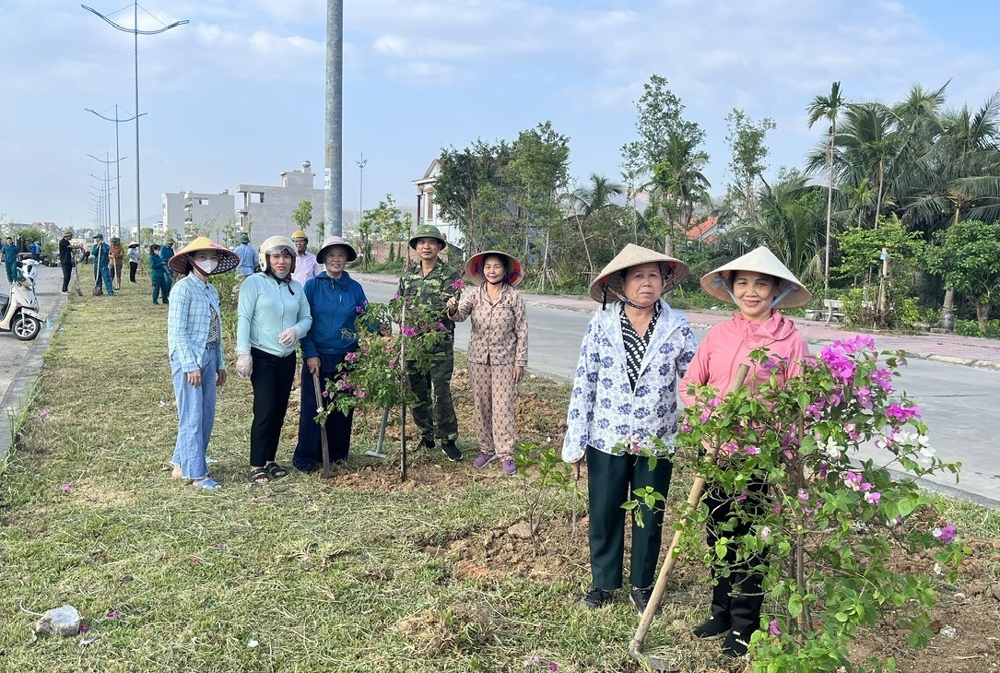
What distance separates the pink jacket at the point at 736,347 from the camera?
2.86 m

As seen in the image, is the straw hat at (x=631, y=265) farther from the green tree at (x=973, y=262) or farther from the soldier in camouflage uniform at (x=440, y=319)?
the green tree at (x=973, y=262)

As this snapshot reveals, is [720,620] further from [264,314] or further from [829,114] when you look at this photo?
[829,114]

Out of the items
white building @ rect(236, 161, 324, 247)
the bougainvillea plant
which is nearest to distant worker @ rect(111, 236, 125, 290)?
the bougainvillea plant

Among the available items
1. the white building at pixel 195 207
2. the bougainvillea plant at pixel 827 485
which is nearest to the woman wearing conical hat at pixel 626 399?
the bougainvillea plant at pixel 827 485

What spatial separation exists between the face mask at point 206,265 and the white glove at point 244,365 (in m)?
0.56

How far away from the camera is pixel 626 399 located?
3.24 m

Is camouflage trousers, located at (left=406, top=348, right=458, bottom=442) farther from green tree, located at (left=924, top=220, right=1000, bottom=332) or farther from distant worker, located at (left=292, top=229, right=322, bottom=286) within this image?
green tree, located at (left=924, top=220, right=1000, bottom=332)

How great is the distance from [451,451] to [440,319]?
97 cm

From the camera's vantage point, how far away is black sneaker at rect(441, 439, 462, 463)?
5602 mm

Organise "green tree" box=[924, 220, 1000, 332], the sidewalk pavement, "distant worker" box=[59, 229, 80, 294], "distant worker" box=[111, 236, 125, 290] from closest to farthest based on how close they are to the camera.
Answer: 1. the sidewalk pavement
2. "green tree" box=[924, 220, 1000, 332]
3. "distant worker" box=[59, 229, 80, 294]
4. "distant worker" box=[111, 236, 125, 290]

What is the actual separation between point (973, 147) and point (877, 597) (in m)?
22.1

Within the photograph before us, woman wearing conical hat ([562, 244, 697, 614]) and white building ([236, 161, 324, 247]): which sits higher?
white building ([236, 161, 324, 247])

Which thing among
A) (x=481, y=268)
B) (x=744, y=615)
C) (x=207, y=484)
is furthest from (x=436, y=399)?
(x=744, y=615)


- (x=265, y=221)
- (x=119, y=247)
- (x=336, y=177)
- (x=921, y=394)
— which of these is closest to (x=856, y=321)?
(x=921, y=394)
